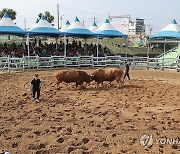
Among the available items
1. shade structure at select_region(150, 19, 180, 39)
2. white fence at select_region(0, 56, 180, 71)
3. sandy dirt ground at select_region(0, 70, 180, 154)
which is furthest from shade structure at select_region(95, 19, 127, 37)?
sandy dirt ground at select_region(0, 70, 180, 154)

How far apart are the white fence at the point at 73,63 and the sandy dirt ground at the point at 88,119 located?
7840 millimetres

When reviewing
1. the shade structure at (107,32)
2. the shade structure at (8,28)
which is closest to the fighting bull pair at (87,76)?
the shade structure at (8,28)

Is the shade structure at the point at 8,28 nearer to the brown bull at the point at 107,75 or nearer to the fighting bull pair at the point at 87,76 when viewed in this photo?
the fighting bull pair at the point at 87,76

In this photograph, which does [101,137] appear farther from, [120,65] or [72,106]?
[120,65]

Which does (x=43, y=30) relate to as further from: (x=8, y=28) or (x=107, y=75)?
(x=107, y=75)

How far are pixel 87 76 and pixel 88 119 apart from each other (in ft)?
17.3

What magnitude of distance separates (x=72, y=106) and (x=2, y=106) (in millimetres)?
2281

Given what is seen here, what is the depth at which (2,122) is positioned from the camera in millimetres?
7691

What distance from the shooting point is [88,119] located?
26.4 feet

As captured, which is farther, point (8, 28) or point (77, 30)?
point (77, 30)

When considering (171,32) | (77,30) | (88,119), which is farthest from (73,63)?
(88,119)

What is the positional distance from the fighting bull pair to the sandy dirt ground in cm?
45

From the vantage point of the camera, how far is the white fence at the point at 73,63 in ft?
67.2

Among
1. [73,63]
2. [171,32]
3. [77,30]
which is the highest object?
[77,30]
